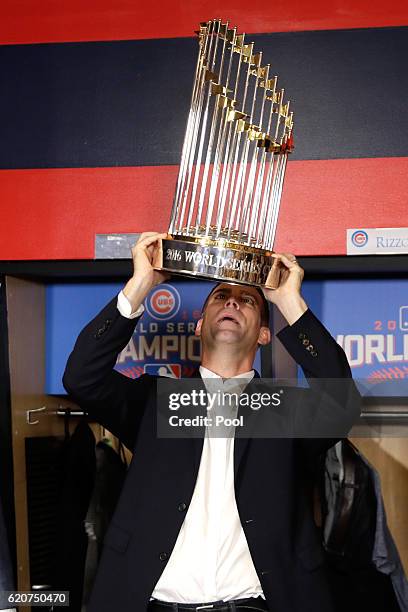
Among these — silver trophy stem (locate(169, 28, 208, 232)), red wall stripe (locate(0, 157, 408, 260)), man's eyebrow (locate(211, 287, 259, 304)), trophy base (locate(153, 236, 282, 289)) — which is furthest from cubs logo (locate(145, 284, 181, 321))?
trophy base (locate(153, 236, 282, 289))

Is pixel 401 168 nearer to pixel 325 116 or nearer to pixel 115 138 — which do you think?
pixel 325 116

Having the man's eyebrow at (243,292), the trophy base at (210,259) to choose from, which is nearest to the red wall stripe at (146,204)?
the man's eyebrow at (243,292)

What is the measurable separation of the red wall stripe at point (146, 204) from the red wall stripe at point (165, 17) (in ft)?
1.22

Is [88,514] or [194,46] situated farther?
[88,514]

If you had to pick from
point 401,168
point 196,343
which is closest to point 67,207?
point 196,343

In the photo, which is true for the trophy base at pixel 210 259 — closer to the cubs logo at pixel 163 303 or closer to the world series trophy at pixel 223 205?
the world series trophy at pixel 223 205

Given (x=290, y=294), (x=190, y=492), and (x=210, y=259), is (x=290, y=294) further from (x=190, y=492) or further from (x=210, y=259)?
(x=190, y=492)

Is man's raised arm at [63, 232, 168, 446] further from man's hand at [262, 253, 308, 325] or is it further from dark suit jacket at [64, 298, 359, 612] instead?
man's hand at [262, 253, 308, 325]

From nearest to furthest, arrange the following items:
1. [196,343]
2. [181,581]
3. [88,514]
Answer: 1. [181,581]
2. [88,514]
3. [196,343]

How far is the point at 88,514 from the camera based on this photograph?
278 cm

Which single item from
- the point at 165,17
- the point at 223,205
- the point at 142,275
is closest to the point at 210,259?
the point at 223,205

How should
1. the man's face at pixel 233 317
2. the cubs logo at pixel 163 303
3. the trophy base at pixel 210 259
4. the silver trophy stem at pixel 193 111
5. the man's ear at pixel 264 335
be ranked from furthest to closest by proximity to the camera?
1. the cubs logo at pixel 163 303
2. the man's ear at pixel 264 335
3. the man's face at pixel 233 317
4. the silver trophy stem at pixel 193 111
5. the trophy base at pixel 210 259

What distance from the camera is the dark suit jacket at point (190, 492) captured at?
6.91 feet

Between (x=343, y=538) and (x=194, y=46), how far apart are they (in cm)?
148
